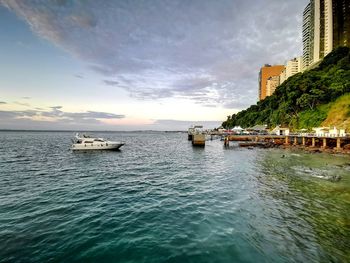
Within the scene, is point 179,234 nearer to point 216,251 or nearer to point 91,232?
point 216,251

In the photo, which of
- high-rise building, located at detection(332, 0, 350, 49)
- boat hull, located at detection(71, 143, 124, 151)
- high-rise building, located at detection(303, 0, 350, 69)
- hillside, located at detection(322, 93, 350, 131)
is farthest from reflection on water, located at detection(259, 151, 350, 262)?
high-rise building, located at detection(303, 0, 350, 69)

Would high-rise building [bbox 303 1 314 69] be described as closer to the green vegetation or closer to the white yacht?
the green vegetation

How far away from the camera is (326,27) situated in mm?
122500

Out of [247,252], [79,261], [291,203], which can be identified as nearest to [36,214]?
[79,261]

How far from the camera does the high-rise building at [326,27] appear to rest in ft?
382

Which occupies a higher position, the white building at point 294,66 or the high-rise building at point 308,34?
the high-rise building at point 308,34

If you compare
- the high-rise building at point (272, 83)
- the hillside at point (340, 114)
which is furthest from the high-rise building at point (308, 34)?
the hillside at point (340, 114)

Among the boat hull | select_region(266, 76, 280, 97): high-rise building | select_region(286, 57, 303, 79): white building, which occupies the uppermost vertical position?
select_region(286, 57, 303, 79): white building

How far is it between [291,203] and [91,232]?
42.5ft

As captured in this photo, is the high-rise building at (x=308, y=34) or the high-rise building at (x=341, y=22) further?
the high-rise building at (x=308, y=34)

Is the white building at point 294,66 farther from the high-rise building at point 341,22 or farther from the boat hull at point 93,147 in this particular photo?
the boat hull at point 93,147

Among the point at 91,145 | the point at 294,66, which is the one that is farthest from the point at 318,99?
the point at 294,66

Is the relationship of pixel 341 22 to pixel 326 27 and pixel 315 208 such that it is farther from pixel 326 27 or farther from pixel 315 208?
pixel 315 208

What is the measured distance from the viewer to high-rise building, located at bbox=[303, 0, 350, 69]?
116 metres
